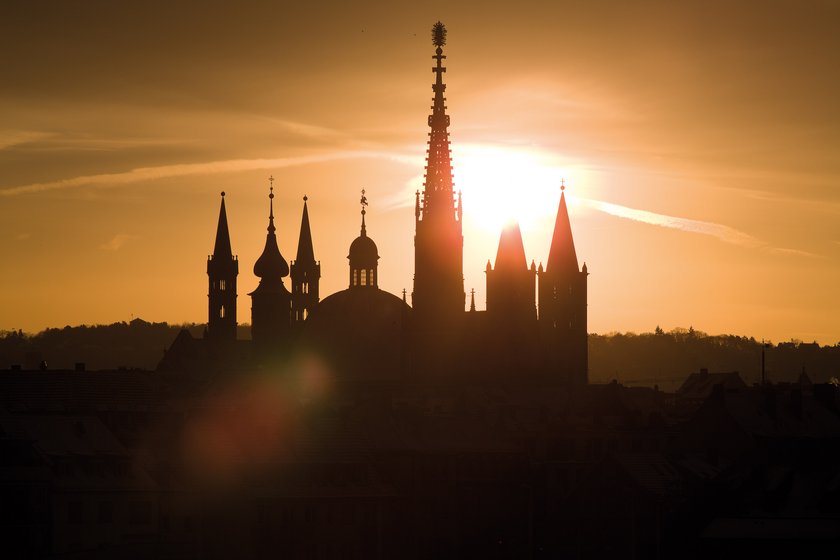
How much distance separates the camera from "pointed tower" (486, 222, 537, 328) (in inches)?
6265

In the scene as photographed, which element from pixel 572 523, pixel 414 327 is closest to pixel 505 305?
pixel 414 327

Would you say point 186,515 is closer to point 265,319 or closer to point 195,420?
point 195,420

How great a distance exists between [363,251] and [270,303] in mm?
13389

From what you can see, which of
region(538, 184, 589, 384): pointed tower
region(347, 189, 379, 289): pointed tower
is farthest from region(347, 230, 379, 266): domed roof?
region(538, 184, 589, 384): pointed tower

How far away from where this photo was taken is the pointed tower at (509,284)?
15912cm

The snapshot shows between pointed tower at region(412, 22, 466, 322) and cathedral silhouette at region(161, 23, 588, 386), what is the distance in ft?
0.25

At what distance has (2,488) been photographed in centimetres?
10225

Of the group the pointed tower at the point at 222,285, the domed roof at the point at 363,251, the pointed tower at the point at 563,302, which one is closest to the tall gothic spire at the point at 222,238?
the pointed tower at the point at 222,285

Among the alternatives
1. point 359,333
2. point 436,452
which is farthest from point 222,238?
point 436,452

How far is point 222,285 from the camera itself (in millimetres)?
195500

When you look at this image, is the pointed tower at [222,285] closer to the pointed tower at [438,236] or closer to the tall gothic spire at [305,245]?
the tall gothic spire at [305,245]

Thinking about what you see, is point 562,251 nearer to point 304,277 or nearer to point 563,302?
point 563,302

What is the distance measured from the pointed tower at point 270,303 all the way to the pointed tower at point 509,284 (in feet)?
97.1

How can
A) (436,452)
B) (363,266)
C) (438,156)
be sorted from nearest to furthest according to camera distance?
(436,452) → (438,156) → (363,266)
